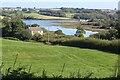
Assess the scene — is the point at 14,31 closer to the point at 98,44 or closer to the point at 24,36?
the point at 24,36

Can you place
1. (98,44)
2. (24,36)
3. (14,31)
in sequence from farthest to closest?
(14,31) → (24,36) → (98,44)

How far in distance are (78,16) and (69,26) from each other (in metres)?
7.24

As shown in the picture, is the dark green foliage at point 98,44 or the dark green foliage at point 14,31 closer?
the dark green foliage at point 98,44

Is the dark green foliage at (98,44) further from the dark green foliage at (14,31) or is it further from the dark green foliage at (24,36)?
the dark green foliage at (14,31)

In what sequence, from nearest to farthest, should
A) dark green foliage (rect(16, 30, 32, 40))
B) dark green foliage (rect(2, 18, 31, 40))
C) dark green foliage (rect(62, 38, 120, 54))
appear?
1. dark green foliage (rect(62, 38, 120, 54))
2. dark green foliage (rect(16, 30, 32, 40))
3. dark green foliage (rect(2, 18, 31, 40))

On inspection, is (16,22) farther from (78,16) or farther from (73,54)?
(78,16)

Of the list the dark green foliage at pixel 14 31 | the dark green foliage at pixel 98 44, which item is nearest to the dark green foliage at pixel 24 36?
the dark green foliage at pixel 14 31

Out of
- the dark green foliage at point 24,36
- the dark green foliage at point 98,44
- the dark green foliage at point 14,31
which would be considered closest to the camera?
the dark green foliage at point 98,44

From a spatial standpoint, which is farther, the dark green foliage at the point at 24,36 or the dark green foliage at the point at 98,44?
the dark green foliage at the point at 24,36

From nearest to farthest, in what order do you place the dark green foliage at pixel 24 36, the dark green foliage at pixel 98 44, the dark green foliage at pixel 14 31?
the dark green foliage at pixel 98 44, the dark green foliage at pixel 24 36, the dark green foliage at pixel 14 31

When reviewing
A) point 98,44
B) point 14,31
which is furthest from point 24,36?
point 98,44

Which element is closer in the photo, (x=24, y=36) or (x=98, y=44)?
(x=98, y=44)

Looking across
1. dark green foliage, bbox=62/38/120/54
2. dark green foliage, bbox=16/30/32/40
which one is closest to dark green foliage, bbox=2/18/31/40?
dark green foliage, bbox=16/30/32/40

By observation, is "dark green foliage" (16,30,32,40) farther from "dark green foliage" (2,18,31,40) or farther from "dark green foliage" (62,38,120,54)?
"dark green foliage" (62,38,120,54)
